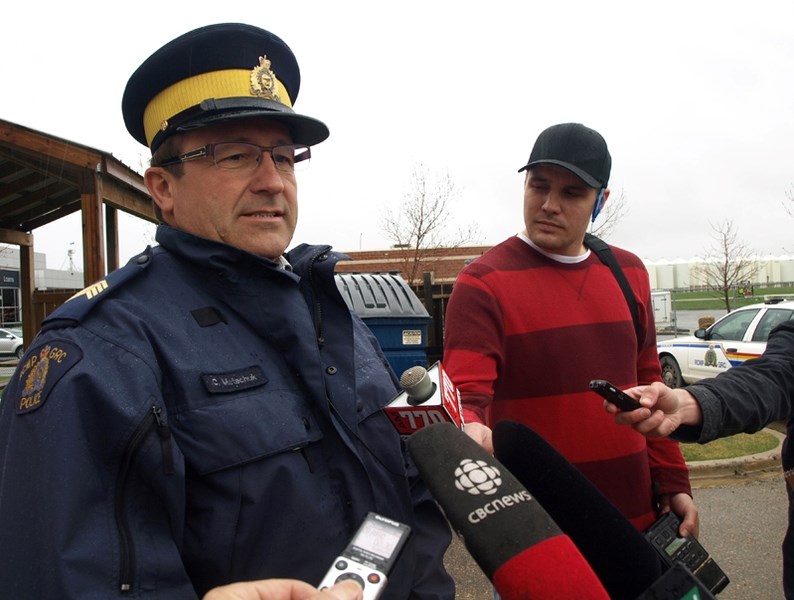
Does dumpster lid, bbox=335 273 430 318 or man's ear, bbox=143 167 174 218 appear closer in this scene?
man's ear, bbox=143 167 174 218

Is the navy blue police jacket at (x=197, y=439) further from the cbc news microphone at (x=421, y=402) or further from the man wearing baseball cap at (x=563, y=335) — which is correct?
the man wearing baseball cap at (x=563, y=335)

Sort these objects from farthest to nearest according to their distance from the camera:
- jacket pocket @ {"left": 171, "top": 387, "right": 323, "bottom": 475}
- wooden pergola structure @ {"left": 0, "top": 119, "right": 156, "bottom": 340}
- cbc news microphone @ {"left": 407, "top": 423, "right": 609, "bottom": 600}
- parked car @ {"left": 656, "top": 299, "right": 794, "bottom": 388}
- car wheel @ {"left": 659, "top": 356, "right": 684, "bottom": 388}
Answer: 1. car wheel @ {"left": 659, "top": 356, "right": 684, "bottom": 388}
2. parked car @ {"left": 656, "top": 299, "right": 794, "bottom": 388}
3. wooden pergola structure @ {"left": 0, "top": 119, "right": 156, "bottom": 340}
4. jacket pocket @ {"left": 171, "top": 387, "right": 323, "bottom": 475}
5. cbc news microphone @ {"left": 407, "top": 423, "right": 609, "bottom": 600}

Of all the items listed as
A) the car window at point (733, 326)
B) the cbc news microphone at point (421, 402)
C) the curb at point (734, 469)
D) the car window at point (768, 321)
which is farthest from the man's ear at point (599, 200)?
the car window at point (733, 326)

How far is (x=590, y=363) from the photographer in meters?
2.27

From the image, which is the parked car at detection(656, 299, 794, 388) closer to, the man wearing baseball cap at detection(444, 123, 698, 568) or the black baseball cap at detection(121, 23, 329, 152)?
the man wearing baseball cap at detection(444, 123, 698, 568)

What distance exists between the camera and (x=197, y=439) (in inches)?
51.6

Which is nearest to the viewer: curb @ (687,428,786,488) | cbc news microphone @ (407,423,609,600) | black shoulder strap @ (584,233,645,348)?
cbc news microphone @ (407,423,609,600)

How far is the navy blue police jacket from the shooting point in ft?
3.70

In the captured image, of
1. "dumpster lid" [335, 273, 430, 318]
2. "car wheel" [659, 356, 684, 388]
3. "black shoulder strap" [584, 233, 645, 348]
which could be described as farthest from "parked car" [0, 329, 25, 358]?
"black shoulder strap" [584, 233, 645, 348]

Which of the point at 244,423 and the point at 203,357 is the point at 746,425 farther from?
the point at 203,357

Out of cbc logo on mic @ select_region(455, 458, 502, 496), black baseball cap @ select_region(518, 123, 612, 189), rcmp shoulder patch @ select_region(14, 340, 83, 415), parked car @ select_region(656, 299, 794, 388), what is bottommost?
parked car @ select_region(656, 299, 794, 388)

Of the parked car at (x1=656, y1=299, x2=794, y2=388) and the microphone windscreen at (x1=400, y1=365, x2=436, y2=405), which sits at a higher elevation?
the microphone windscreen at (x1=400, y1=365, x2=436, y2=405)

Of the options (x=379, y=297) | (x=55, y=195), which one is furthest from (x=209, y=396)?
(x=55, y=195)

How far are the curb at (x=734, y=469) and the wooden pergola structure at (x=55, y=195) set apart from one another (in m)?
5.74
